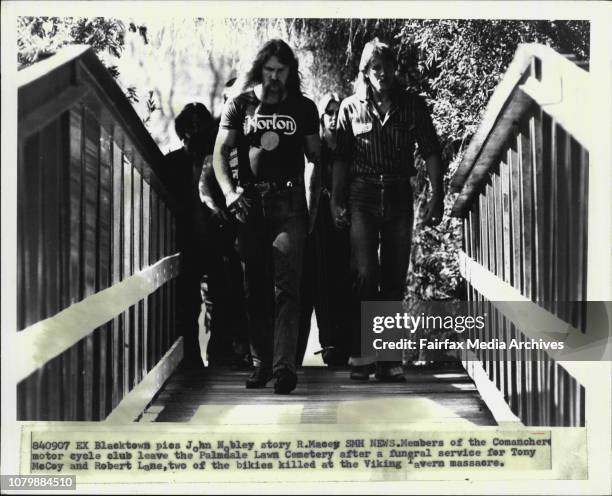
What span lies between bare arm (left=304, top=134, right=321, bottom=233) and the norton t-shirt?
0.19 feet

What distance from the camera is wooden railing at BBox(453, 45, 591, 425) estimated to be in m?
3.94

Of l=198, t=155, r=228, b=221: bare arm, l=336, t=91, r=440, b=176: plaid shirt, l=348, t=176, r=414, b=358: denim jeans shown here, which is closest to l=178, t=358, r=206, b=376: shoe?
l=198, t=155, r=228, b=221: bare arm

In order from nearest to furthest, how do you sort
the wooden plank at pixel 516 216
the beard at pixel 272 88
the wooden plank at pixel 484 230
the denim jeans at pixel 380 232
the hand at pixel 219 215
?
the wooden plank at pixel 516 216 < the beard at pixel 272 88 < the denim jeans at pixel 380 232 < the wooden plank at pixel 484 230 < the hand at pixel 219 215

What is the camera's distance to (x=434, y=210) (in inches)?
190

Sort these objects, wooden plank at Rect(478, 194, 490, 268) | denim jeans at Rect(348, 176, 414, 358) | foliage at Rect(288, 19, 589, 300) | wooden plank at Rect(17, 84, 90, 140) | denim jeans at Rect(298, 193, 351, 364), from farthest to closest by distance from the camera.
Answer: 1. denim jeans at Rect(298, 193, 351, 364)
2. wooden plank at Rect(478, 194, 490, 268)
3. denim jeans at Rect(348, 176, 414, 358)
4. foliage at Rect(288, 19, 589, 300)
5. wooden plank at Rect(17, 84, 90, 140)

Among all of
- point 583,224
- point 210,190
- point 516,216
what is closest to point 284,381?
point 210,190

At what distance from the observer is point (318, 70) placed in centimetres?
486

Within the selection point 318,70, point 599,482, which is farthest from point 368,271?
point 599,482

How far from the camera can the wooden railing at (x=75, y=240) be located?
3707 mm

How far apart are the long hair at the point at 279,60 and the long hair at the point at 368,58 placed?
245 millimetres

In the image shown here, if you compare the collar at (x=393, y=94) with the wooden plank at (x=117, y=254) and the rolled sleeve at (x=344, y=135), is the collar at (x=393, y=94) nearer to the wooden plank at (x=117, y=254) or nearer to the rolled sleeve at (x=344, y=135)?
the rolled sleeve at (x=344, y=135)

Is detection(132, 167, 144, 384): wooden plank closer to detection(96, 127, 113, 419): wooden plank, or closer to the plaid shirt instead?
detection(96, 127, 113, 419): wooden plank

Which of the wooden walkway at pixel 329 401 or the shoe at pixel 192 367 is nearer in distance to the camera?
the wooden walkway at pixel 329 401
